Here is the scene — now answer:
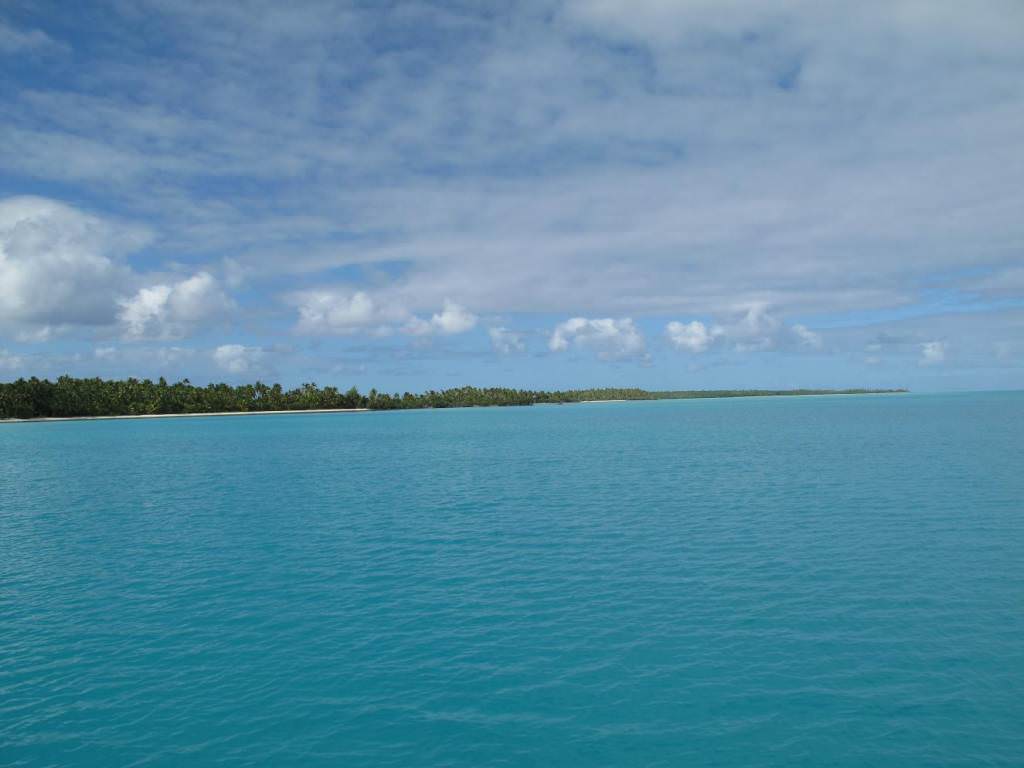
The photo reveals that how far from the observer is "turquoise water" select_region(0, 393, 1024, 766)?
16.0 metres

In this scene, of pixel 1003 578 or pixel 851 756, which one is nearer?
pixel 851 756

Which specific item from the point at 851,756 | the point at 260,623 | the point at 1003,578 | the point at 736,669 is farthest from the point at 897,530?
the point at 260,623

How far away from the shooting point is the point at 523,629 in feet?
74.3

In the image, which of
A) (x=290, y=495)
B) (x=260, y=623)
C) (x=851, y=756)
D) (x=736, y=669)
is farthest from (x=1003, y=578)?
(x=290, y=495)

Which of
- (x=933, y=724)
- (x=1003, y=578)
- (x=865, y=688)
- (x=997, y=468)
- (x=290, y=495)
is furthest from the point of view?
(x=997, y=468)

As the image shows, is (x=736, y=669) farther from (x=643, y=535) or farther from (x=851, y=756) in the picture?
(x=643, y=535)

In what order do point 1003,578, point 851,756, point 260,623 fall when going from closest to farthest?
point 851,756 < point 260,623 < point 1003,578

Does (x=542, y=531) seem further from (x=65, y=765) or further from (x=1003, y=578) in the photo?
(x=65, y=765)

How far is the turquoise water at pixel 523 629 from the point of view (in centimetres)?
1598

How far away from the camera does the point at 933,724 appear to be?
633 inches

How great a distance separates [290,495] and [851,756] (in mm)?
47830

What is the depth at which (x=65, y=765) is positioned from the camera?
15.2m

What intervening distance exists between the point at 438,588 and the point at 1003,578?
23.7m

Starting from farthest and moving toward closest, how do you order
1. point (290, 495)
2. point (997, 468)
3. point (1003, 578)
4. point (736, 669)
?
point (997, 468) < point (290, 495) < point (1003, 578) < point (736, 669)
